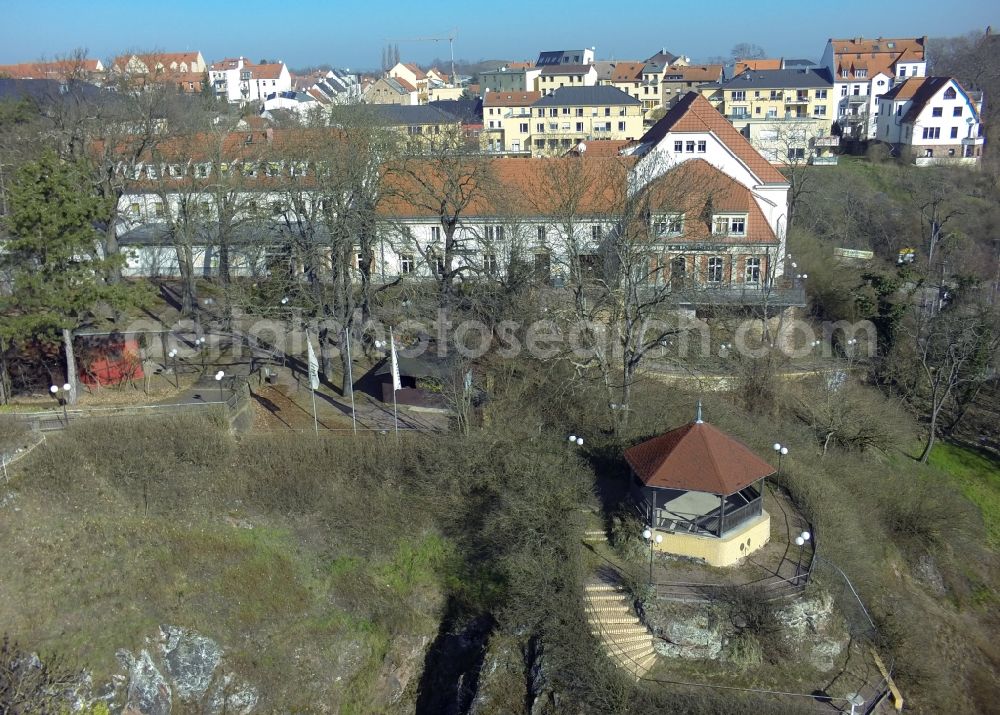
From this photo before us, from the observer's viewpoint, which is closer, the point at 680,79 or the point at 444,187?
the point at 444,187

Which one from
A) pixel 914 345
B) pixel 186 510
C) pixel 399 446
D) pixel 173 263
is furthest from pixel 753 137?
pixel 186 510

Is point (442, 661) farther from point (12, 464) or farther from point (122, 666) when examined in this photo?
point (12, 464)

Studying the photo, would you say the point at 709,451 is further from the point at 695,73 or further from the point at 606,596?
the point at 695,73

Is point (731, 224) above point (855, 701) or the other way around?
above

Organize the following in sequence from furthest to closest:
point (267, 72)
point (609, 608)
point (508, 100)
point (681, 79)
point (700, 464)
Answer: point (267, 72) → point (681, 79) → point (508, 100) → point (700, 464) → point (609, 608)

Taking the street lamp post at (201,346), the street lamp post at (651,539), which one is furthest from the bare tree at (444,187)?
the street lamp post at (651,539)

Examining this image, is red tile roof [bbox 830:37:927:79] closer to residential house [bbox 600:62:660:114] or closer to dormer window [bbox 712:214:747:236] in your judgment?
residential house [bbox 600:62:660:114]

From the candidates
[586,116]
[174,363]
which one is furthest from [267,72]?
[174,363]
